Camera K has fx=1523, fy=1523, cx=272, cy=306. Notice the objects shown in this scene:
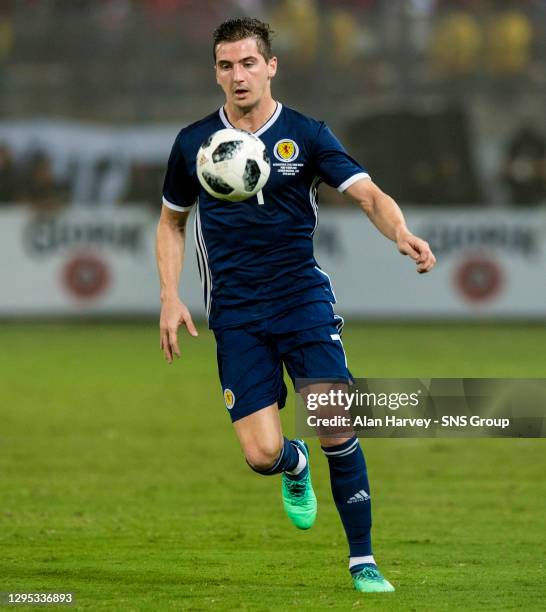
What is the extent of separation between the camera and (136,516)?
8.37 m

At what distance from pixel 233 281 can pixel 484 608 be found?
1760 millimetres

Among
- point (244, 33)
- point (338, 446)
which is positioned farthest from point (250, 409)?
point (244, 33)

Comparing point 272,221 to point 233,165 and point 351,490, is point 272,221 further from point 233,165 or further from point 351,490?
point 351,490

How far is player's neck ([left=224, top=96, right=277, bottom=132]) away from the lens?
6.54 metres

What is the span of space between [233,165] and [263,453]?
1.23m

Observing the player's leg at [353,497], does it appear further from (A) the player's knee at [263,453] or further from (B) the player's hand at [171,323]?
(B) the player's hand at [171,323]

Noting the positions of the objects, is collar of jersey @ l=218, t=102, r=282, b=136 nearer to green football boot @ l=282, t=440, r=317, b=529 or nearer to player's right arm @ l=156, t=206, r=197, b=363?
player's right arm @ l=156, t=206, r=197, b=363

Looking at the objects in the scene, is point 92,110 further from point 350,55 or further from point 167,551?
point 167,551

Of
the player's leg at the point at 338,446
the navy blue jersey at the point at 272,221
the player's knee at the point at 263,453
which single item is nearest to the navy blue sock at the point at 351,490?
the player's leg at the point at 338,446

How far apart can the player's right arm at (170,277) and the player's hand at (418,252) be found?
1050mm

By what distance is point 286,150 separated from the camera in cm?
647

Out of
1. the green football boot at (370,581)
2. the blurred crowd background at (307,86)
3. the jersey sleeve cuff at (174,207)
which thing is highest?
the blurred crowd background at (307,86)

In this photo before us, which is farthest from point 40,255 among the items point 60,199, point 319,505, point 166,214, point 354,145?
point 166,214

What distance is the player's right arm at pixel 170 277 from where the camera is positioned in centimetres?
648
